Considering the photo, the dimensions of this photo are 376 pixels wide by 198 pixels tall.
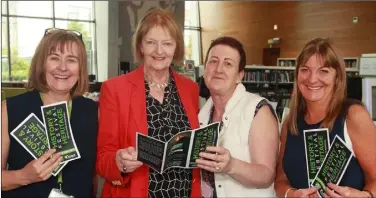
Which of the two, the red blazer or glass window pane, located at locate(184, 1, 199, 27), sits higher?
glass window pane, located at locate(184, 1, 199, 27)

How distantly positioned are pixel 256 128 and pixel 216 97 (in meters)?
0.33

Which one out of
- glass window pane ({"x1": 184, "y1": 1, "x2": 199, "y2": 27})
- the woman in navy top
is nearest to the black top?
the woman in navy top

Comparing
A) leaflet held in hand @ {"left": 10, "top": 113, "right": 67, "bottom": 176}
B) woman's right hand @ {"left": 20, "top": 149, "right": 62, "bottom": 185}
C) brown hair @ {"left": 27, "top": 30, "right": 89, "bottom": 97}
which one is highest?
brown hair @ {"left": 27, "top": 30, "right": 89, "bottom": 97}

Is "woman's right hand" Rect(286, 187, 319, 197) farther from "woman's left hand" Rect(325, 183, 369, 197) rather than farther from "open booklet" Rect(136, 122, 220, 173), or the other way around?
"open booklet" Rect(136, 122, 220, 173)

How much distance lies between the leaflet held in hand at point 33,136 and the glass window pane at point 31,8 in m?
14.3

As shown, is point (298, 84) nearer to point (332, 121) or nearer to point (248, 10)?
point (332, 121)

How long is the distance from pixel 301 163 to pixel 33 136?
1319mm

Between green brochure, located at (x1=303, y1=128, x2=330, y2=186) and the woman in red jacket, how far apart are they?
615 millimetres

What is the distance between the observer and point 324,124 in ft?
6.56

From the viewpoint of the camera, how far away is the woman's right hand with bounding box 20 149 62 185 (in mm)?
1736

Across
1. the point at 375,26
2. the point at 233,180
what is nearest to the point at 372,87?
the point at 233,180

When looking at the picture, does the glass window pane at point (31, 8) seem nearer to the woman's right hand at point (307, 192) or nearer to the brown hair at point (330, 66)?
the brown hair at point (330, 66)

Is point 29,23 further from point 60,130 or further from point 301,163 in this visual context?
point 301,163

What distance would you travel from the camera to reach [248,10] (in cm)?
1784
